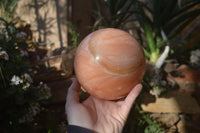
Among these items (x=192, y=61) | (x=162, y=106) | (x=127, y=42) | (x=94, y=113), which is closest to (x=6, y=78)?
(x=94, y=113)

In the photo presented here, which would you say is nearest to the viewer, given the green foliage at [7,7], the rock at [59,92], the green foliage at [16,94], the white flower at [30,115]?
the green foliage at [16,94]

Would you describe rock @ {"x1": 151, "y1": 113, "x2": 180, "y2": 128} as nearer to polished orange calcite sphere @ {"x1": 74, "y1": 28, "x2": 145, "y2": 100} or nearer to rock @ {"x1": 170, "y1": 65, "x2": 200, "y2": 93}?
rock @ {"x1": 170, "y1": 65, "x2": 200, "y2": 93}

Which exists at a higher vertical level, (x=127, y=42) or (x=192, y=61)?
(x=127, y=42)

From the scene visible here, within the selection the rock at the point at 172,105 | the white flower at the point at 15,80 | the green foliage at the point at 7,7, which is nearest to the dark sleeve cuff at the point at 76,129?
the white flower at the point at 15,80

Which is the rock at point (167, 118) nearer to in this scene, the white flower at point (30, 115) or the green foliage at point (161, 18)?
the green foliage at point (161, 18)

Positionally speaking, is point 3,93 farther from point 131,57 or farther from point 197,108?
point 197,108

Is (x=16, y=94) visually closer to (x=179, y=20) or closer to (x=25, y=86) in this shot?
(x=25, y=86)
